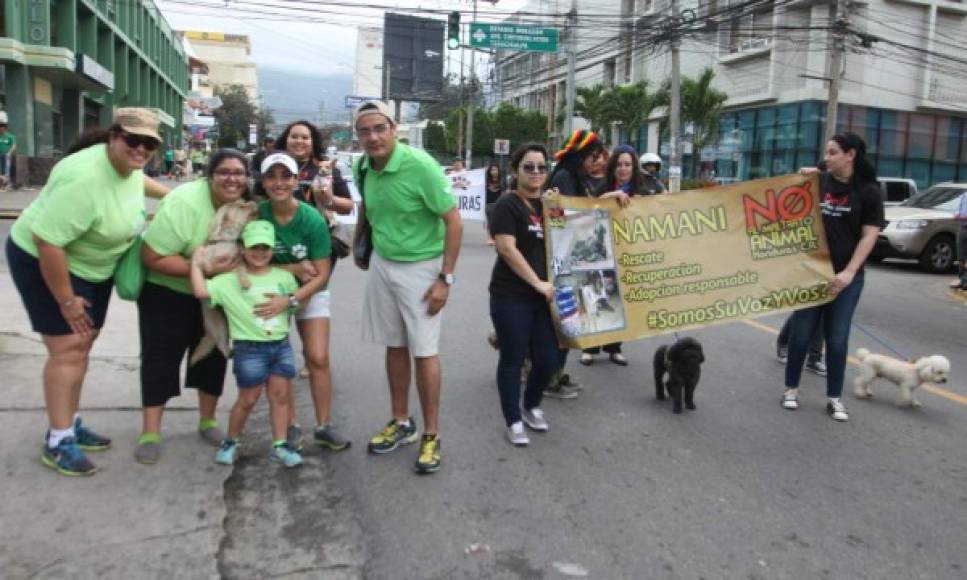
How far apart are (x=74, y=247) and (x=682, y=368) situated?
352 centimetres

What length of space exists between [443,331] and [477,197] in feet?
29.5

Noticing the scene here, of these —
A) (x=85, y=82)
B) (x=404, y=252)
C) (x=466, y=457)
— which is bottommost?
(x=466, y=457)

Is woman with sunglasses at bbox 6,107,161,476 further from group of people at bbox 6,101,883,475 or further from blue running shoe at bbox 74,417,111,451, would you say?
blue running shoe at bbox 74,417,111,451

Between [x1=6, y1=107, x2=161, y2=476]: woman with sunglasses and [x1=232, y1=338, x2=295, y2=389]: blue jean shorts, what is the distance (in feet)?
2.30

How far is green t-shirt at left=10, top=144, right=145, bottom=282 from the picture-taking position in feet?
11.7

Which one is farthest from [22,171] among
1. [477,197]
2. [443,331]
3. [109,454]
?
[109,454]

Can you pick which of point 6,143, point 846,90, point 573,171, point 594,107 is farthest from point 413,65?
point 573,171

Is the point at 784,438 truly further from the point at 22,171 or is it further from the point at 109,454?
the point at 22,171

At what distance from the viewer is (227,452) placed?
13.5 ft

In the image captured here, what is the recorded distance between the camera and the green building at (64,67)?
24.4 metres

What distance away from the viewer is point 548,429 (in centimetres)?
487

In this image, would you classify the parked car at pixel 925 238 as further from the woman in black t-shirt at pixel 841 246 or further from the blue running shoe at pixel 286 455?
the blue running shoe at pixel 286 455

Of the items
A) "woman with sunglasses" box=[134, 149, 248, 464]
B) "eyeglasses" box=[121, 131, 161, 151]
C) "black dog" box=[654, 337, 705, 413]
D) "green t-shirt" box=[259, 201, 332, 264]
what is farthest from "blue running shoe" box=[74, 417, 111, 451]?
"black dog" box=[654, 337, 705, 413]

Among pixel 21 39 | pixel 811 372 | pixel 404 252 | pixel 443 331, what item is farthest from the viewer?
pixel 21 39
